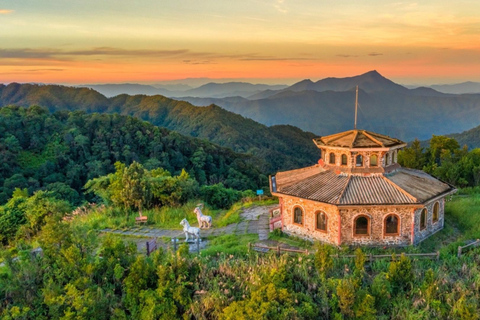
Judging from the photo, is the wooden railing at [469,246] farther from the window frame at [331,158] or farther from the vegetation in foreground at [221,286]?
the window frame at [331,158]

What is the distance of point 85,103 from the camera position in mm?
147875

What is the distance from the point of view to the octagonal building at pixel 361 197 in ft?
49.3

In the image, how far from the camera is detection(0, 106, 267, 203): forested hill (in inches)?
1808

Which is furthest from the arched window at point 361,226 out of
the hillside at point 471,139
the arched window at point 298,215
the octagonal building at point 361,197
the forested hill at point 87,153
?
the hillside at point 471,139

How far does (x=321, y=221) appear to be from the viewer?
52.0 ft

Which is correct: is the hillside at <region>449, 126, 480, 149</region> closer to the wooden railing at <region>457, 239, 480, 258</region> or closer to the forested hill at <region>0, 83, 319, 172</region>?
the forested hill at <region>0, 83, 319, 172</region>

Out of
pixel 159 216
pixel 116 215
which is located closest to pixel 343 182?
pixel 159 216

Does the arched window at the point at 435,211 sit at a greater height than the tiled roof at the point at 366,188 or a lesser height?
lesser

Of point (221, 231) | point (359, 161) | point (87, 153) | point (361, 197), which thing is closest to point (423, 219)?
point (361, 197)

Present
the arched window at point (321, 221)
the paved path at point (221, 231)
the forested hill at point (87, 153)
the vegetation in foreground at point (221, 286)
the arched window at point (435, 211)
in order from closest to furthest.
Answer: the vegetation in foreground at point (221, 286) < the arched window at point (321, 221) < the arched window at point (435, 211) < the paved path at point (221, 231) < the forested hill at point (87, 153)

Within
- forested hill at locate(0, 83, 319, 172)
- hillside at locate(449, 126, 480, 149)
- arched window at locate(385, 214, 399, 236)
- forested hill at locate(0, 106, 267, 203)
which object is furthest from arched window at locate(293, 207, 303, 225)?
hillside at locate(449, 126, 480, 149)

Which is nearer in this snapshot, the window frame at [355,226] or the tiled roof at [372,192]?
the tiled roof at [372,192]

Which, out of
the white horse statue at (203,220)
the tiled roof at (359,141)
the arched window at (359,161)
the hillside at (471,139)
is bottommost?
the hillside at (471,139)

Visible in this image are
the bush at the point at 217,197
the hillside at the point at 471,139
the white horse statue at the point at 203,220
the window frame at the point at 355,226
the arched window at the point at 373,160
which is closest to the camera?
the window frame at the point at 355,226
